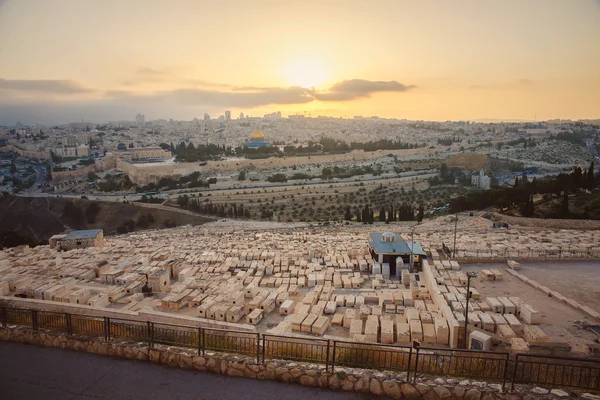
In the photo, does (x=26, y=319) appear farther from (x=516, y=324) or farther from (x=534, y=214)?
(x=534, y=214)

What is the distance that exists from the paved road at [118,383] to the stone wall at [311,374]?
0.06 m

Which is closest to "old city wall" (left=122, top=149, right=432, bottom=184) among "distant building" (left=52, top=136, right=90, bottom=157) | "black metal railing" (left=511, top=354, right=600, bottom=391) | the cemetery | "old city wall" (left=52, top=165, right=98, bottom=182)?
"old city wall" (left=52, top=165, right=98, bottom=182)

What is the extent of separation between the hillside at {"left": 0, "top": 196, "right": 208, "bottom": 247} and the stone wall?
20186 mm

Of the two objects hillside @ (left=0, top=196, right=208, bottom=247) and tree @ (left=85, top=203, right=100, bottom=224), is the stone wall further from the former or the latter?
tree @ (left=85, top=203, right=100, bottom=224)

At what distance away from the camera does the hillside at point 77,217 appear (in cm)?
2400

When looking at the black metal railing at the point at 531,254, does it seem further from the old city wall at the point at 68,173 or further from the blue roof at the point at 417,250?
the old city wall at the point at 68,173

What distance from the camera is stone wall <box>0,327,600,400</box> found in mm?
3127

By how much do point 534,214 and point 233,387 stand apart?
1757cm

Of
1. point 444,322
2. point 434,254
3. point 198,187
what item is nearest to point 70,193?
point 198,187

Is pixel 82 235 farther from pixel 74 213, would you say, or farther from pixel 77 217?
pixel 74 213

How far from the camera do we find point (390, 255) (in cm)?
995

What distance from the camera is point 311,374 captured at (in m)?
3.36

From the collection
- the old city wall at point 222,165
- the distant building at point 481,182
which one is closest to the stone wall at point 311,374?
the distant building at point 481,182

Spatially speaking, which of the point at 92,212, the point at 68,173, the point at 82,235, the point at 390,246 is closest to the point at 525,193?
the point at 390,246
